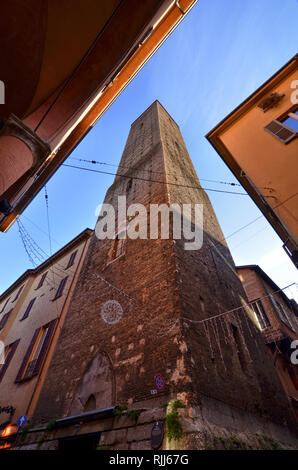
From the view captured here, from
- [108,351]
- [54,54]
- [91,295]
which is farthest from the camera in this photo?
[91,295]

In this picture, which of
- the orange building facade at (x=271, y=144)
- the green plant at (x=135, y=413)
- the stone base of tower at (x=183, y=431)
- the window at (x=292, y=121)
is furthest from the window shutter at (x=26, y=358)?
the window at (x=292, y=121)

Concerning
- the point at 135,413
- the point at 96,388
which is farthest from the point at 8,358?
the point at 135,413

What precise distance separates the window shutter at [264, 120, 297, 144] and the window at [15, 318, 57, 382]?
34.1 ft

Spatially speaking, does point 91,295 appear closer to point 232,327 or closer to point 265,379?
point 232,327

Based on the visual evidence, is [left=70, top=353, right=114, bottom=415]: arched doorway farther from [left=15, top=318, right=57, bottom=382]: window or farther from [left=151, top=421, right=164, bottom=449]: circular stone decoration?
[left=15, top=318, right=57, bottom=382]: window

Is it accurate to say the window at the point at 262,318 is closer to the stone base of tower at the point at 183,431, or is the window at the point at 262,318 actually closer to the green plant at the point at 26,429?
the stone base of tower at the point at 183,431

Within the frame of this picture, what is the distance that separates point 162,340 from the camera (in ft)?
16.5

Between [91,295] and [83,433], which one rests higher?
[91,295]

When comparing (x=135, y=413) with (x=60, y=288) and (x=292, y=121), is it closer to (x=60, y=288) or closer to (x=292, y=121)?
(x=292, y=121)

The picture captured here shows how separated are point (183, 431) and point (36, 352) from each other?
8.17 meters

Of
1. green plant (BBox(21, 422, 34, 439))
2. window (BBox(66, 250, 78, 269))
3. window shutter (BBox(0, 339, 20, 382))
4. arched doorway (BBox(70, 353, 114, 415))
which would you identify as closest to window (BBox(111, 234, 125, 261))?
arched doorway (BBox(70, 353, 114, 415))

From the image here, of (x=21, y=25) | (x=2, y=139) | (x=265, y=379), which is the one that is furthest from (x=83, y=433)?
(x=21, y=25)

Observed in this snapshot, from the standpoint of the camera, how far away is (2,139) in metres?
3.76
